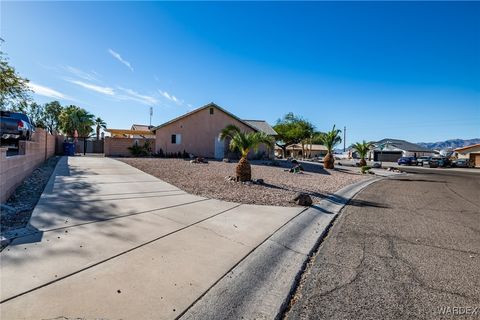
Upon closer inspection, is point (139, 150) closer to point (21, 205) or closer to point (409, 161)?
point (21, 205)

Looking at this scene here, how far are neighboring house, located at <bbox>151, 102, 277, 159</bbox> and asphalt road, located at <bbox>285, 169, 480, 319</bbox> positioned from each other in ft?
71.7

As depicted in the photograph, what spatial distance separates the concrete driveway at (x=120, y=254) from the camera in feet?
8.99

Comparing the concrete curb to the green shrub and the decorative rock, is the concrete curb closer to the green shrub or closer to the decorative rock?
the decorative rock

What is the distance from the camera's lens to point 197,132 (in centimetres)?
2820

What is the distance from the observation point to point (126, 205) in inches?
259

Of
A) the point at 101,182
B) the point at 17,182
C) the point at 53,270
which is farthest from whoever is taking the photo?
the point at 101,182

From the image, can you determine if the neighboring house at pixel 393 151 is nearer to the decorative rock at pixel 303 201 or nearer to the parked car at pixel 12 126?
the decorative rock at pixel 303 201

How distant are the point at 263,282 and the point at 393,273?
76.4 inches

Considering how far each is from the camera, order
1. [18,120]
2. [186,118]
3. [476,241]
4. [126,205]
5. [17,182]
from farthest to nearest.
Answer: [186,118] < [18,120] < [17,182] < [126,205] < [476,241]

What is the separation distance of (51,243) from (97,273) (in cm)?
124

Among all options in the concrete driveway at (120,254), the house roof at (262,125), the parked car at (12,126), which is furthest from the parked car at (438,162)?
the parked car at (12,126)

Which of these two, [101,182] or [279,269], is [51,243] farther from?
[101,182]

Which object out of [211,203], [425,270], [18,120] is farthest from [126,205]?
[18,120]

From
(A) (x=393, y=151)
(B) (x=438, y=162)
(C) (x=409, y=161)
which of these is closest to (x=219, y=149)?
(C) (x=409, y=161)
